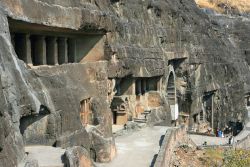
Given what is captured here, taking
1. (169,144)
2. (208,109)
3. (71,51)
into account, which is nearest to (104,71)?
(71,51)

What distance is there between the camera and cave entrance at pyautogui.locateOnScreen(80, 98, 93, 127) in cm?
1609

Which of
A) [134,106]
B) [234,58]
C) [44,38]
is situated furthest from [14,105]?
[234,58]

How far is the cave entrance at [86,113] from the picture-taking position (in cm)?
1609

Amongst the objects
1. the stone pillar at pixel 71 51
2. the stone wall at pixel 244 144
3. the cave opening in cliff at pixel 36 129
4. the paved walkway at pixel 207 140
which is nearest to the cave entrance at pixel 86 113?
the stone pillar at pixel 71 51

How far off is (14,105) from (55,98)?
3.65m

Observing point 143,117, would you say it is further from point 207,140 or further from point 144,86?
point 207,140

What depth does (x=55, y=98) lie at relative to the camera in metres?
12.8

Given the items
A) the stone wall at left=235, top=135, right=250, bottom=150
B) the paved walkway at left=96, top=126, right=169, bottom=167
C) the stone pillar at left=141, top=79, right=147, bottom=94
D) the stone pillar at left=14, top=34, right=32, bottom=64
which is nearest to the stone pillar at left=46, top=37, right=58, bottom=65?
the stone pillar at left=14, top=34, right=32, bottom=64

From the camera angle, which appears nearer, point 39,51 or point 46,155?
point 46,155

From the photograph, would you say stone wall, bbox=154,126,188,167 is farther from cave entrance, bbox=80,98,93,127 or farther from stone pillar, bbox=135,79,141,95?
stone pillar, bbox=135,79,141,95

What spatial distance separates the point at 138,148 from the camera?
57.9 ft

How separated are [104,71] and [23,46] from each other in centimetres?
443

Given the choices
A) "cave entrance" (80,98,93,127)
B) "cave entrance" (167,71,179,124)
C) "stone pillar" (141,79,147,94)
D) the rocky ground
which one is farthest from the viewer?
"cave entrance" (167,71,179,124)

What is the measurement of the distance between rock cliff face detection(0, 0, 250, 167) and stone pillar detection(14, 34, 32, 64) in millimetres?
751
